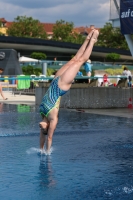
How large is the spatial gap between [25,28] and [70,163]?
123545mm

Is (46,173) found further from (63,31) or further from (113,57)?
(63,31)

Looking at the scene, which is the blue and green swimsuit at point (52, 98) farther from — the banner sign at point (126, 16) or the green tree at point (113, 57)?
the green tree at point (113, 57)

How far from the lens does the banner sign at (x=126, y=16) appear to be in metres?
20.5

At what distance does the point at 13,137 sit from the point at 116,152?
2.66 m

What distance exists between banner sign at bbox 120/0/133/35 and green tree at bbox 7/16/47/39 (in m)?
107

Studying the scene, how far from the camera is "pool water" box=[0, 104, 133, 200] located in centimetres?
625

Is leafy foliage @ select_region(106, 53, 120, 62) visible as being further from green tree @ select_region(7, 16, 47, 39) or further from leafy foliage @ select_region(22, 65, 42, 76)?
green tree @ select_region(7, 16, 47, 39)

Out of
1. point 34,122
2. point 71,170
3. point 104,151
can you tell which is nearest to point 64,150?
point 104,151

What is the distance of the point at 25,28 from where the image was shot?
130 metres

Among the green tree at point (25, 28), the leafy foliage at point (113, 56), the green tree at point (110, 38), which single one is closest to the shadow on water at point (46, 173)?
the leafy foliage at point (113, 56)

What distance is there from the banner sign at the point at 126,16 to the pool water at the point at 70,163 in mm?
7721

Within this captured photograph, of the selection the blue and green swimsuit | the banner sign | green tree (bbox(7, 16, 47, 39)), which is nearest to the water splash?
the blue and green swimsuit

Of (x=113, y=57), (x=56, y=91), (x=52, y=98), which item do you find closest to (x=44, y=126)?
(x=52, y=98)

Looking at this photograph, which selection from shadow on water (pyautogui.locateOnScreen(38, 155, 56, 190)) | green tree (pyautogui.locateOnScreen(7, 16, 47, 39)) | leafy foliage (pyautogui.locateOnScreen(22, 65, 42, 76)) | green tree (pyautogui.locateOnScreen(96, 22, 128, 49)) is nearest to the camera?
shadow on water (pyautogui.locateOnScreen(38, 155, 56, 190))
